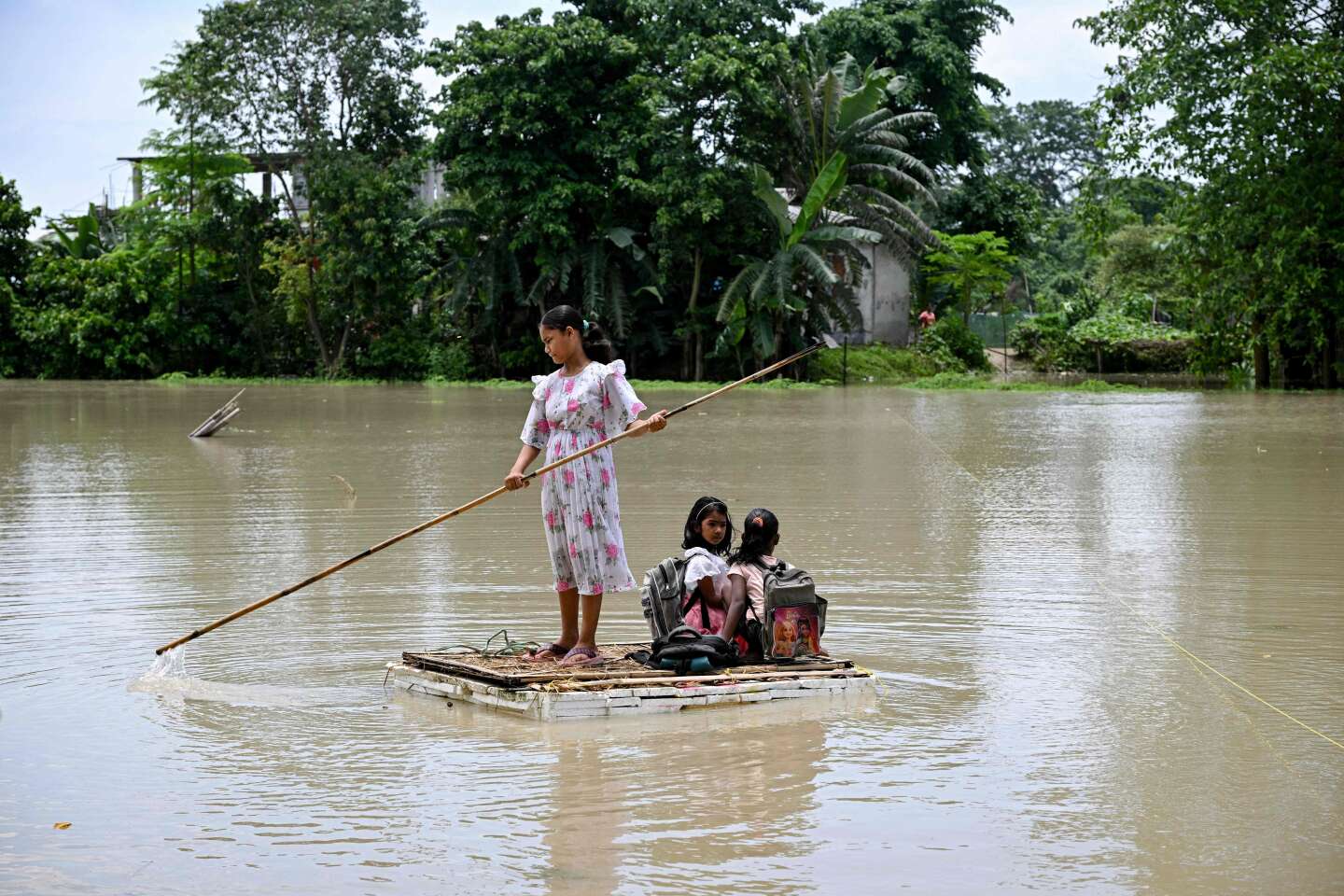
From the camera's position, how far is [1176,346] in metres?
38.0

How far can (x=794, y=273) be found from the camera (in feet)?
98.9

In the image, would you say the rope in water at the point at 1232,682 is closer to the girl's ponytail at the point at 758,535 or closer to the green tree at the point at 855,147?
the girl's ponytail at the point at 758,535

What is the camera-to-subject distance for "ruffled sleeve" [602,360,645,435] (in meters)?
5.98

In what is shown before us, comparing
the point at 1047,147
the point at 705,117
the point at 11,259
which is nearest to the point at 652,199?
the point at 705,117

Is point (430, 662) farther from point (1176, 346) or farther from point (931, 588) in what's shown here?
point (1176, 346)

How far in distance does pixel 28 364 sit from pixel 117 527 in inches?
1094

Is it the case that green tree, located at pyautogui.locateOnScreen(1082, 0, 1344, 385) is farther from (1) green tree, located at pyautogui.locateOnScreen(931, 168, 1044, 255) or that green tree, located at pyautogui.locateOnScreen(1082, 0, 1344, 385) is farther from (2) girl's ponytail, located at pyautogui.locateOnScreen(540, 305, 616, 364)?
(2) girl's ponytail, located at pyautogui.locateOnScreen(540, 305, 616, 364)

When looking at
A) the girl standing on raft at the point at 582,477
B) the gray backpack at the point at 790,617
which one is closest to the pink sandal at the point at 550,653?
the girl standing on raft at the point at 582,477

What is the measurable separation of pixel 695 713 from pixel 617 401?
4.22 ft

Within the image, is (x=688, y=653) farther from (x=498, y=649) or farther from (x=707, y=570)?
(x=498, y=649)

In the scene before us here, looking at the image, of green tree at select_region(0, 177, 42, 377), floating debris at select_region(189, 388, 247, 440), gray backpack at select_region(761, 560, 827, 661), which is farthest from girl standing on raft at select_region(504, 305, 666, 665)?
green tree at select_region(0, 177, 42, 377)

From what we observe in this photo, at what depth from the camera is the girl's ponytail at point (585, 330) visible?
601cm

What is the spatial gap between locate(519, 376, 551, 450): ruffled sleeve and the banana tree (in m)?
22.8

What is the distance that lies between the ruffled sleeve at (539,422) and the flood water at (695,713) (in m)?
1.13
